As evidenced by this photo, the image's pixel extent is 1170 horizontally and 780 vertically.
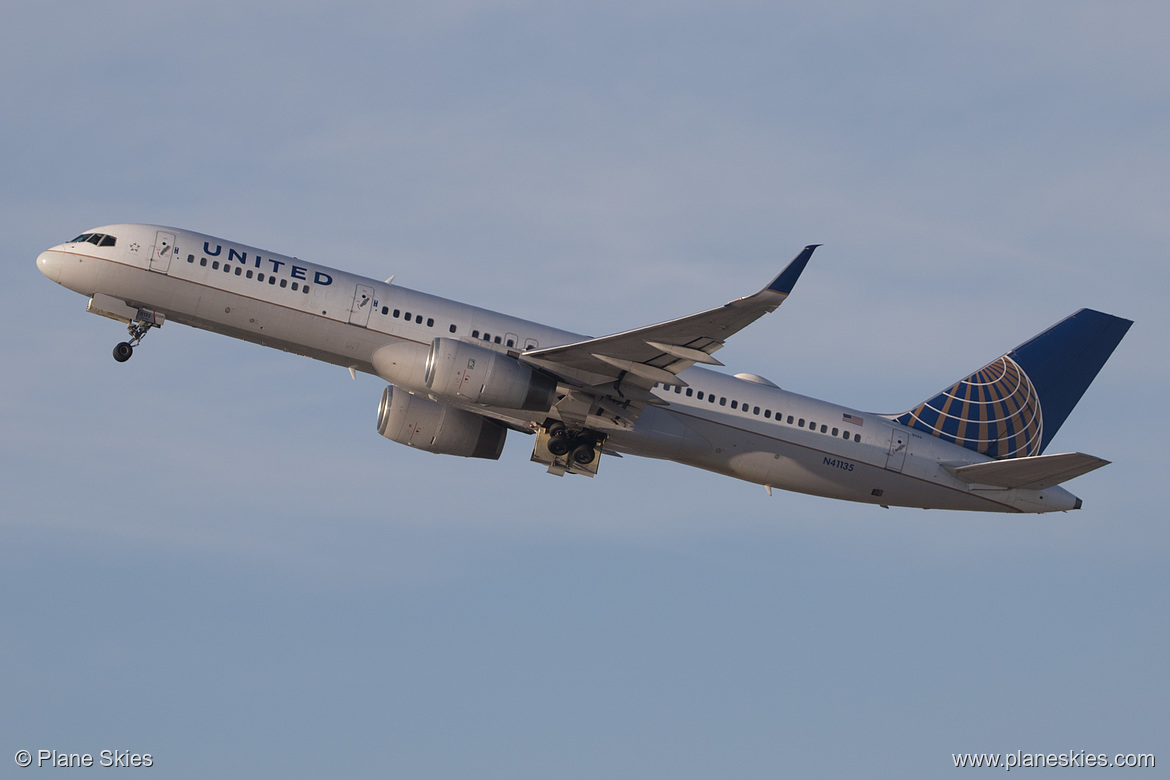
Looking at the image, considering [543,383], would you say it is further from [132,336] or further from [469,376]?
[132,336]

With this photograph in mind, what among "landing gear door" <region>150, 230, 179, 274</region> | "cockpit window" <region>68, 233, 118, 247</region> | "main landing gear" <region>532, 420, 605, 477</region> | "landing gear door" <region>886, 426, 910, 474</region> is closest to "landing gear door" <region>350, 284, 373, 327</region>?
"landing gear door" <region>150, 230, 179, 274</region>

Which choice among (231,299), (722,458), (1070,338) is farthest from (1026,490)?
(231,299)

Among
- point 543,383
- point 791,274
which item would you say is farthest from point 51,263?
point 791,274

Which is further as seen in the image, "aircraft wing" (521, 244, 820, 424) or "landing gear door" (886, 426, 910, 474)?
"landing gear door" (886, 426, 910, 474)

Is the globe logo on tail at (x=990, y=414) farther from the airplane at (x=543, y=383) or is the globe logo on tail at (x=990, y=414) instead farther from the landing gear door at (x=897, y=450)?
the landing gear door at (x=897, y=450)

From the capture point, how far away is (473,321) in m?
39.2

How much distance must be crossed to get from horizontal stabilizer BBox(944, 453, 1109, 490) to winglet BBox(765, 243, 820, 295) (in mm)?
11726

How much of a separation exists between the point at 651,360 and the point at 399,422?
9.45 meters

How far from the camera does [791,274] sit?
32.2 metres

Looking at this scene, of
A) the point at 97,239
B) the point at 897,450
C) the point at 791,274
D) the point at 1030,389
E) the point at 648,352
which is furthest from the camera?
the point at 1030,389

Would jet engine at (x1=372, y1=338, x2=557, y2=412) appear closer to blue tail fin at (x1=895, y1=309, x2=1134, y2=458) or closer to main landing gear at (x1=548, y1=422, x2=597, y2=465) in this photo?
main landing gear at (x1=548, y1=422, x2=597, y2=465)

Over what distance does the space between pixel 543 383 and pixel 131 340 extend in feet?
44.4

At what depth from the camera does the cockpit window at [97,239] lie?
38969 millimetres

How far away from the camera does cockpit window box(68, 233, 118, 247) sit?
39.0 metres
